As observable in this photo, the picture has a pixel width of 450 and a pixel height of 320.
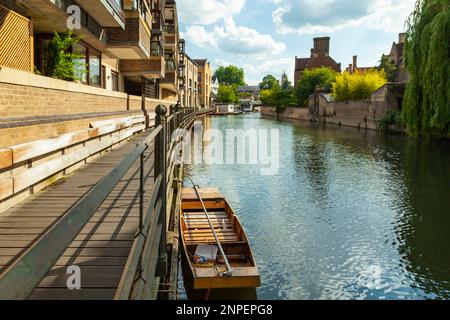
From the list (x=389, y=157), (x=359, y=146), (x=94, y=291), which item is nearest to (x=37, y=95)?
(x=94, y=291)

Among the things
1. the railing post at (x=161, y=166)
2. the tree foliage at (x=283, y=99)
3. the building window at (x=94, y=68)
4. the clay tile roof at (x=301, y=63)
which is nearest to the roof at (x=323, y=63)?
the clay tile roof at (x=301, y=63)

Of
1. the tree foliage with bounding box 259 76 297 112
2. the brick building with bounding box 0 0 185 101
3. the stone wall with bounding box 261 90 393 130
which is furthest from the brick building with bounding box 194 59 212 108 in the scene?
the brick building with bounding box 0 0 185 101

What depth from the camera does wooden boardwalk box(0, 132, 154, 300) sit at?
349cm

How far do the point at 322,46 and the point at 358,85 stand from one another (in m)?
59.0

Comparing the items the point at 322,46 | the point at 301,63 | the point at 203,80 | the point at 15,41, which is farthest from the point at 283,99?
the point at 15,41

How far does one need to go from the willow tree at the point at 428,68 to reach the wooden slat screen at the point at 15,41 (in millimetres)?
23379

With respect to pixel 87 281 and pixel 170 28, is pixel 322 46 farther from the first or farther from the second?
pixel 87 281

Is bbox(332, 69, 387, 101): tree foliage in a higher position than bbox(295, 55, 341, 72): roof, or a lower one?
lower

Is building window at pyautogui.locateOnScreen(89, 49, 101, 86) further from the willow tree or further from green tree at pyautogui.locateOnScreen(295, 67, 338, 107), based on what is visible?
green tree at pyautogui.locateOnScreen(295, 67, 338, 107)

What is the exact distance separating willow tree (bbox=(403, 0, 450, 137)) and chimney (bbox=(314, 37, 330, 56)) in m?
88.3

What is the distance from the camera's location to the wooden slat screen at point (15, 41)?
31.4 ft

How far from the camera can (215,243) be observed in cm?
980

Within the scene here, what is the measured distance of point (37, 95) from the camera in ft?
25.1
